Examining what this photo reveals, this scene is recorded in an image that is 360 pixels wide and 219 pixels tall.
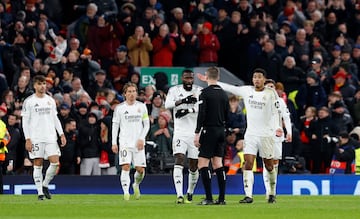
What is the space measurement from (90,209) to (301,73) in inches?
574

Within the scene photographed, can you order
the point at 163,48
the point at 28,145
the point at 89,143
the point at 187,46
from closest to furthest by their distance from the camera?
the point at 28,145, the point at 89,143, the point at 163,48, the point at 187,46

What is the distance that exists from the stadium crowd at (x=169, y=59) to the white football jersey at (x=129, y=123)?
4618 mm

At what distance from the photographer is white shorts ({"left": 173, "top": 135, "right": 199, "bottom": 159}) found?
78.8ft

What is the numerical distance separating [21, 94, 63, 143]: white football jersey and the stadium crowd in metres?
4.74

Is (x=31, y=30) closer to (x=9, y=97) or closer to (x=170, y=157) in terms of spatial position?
(x=9, y=97)

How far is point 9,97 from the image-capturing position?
3022cm

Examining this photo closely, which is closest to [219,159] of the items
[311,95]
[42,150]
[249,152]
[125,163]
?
[249,152]

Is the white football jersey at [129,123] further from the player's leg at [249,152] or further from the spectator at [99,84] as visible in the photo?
the spectator at [99,84]

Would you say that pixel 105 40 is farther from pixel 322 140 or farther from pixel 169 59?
pixel 322 140

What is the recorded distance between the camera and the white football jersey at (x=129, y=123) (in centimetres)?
2547

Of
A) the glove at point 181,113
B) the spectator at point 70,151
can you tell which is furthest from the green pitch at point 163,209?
the spectator at point 70,151

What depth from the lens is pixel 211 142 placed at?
22.3 m

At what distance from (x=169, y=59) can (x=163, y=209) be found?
546 inches

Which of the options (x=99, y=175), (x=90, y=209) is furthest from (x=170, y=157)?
(x=90, y=209)
